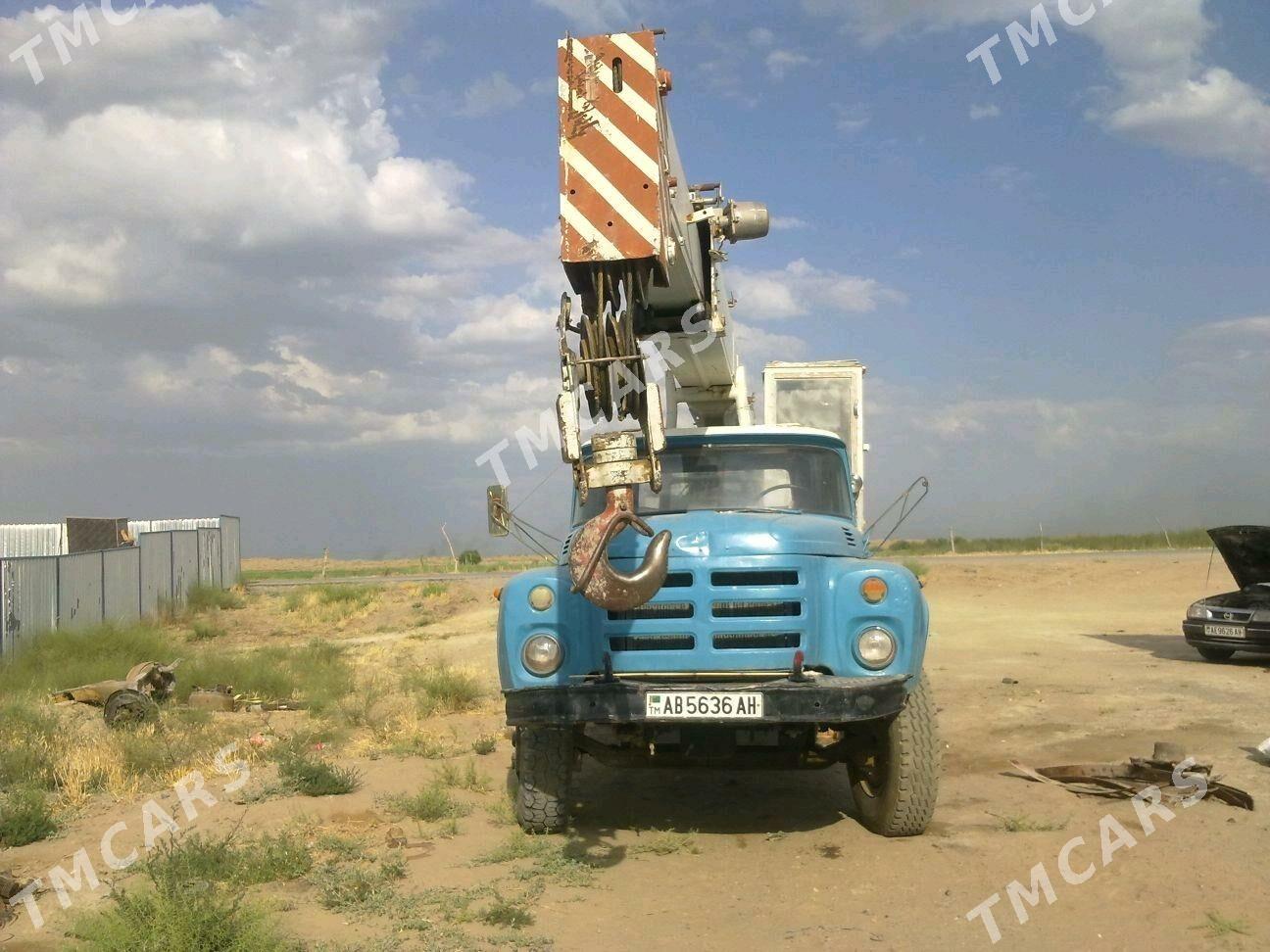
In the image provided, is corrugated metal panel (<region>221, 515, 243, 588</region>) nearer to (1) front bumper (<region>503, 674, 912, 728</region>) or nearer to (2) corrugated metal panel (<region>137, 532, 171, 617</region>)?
(2) corrugated metal panel (<region>137, 532, 171, 617</region>)

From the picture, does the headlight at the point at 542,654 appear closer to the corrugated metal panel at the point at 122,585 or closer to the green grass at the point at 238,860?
the green grass at the point at 238,860

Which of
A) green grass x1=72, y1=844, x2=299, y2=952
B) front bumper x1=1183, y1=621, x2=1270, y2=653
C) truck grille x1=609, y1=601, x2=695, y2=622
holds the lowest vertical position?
green grass x1=72, y1=844, x2=299, y2=952

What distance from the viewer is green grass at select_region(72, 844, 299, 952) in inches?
159

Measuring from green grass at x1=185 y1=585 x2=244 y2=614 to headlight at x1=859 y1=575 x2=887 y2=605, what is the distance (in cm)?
2258

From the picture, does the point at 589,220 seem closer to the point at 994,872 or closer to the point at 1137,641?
the point at 994,872

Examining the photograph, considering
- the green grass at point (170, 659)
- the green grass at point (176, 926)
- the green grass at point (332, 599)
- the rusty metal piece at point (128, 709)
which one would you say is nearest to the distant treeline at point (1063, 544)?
the green grass at point (332, 599)

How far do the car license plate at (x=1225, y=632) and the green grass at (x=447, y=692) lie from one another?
8437 mm

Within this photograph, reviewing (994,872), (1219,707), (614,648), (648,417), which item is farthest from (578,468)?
(1219,707)

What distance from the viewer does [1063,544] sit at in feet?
163

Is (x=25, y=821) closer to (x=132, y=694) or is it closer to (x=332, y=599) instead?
(x=132, y=694)

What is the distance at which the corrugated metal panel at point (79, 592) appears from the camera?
56.3 feet

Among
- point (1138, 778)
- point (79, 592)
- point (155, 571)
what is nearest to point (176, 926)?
point (1138, 778)

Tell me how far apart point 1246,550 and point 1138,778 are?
7187 mm

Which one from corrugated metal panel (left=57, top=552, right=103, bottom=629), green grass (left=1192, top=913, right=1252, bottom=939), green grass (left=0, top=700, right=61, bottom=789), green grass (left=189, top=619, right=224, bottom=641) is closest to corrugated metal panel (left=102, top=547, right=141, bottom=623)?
corrugated metal panel (left=57, top=552, right=103, bottom=629)
